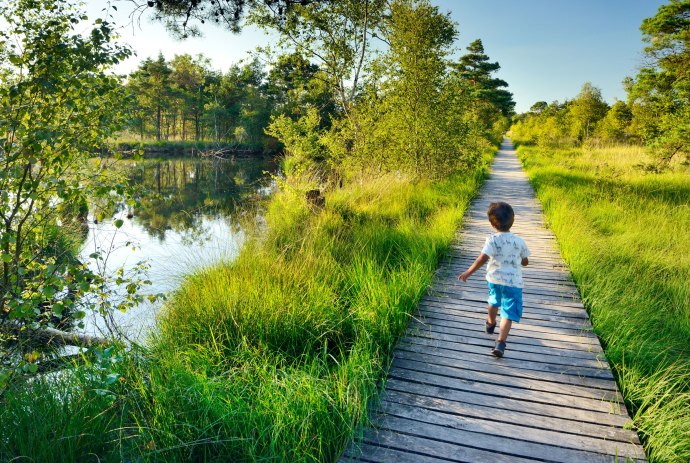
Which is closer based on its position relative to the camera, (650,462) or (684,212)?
(650,462)

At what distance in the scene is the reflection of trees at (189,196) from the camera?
1197 cm

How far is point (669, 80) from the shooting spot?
16500 millimetres

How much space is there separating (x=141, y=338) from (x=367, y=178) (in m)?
7.87

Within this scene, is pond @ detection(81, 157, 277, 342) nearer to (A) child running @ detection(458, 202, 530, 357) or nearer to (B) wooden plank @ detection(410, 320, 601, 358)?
(B) wooden plank @ detection(410, 320, 601, 358)

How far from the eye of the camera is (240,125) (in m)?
41.9

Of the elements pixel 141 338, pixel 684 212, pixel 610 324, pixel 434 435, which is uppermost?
pixel 684 212

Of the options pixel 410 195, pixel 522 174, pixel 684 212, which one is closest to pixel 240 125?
pixel 522 174

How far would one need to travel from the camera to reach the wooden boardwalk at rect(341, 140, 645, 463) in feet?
7.60

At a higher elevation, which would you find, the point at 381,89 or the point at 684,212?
the point at 381,89

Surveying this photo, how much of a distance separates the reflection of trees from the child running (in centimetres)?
288

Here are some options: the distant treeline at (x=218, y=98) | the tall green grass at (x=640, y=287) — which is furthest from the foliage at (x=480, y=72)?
the tall green grass at (x=640, y=287)

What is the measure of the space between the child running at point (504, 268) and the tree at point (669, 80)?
10549 mm

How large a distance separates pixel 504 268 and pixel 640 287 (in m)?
1.91

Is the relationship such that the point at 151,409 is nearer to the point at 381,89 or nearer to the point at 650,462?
the point at 650,462
